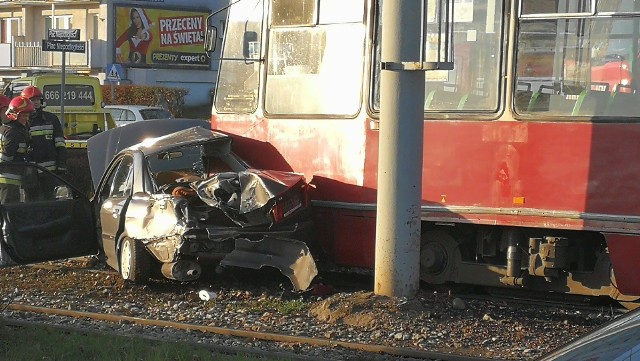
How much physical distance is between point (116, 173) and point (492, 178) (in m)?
4.22

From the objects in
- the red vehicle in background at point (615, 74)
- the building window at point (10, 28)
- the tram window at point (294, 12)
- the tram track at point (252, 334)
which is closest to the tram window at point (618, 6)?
the red vehicle in background at point (615, 74)

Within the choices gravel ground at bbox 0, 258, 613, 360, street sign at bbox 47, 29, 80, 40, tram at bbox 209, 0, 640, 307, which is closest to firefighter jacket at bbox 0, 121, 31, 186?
gravel ground at bbox 0, 258, 613, 360

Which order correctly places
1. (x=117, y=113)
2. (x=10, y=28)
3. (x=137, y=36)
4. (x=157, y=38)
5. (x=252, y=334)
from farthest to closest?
1. (x=10, y=28)
2. (x=157, y=38)
3. (x=137, y=36)
4. (x=117, y=113)
5. (x=252, y=334)

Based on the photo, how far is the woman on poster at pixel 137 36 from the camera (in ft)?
167

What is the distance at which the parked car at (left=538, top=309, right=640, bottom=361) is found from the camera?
3.30 meters

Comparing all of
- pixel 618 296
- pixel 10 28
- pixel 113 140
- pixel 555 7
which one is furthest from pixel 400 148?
pixel 10 28

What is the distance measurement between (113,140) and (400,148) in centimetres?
457

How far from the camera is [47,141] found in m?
12.0

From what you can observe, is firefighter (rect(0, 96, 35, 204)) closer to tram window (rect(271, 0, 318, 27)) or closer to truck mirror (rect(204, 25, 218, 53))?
truck mirror (rect(204, 25, 218, 53))

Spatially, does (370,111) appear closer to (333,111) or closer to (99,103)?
(333,111)

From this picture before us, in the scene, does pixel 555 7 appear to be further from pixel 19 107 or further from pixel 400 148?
pixel 19 107

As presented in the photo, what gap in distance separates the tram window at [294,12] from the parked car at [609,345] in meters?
6.54

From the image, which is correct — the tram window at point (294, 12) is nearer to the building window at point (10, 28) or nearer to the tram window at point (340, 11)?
the tram window at point (340, 11)

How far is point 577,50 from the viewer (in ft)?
27.7
